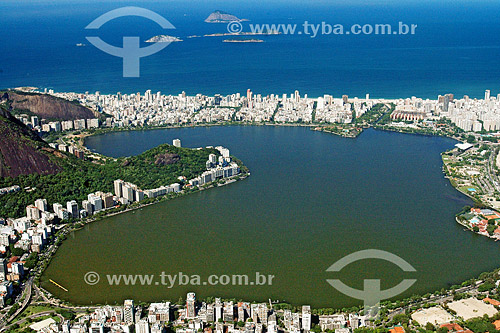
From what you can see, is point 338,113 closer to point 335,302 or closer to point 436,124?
point 436,124

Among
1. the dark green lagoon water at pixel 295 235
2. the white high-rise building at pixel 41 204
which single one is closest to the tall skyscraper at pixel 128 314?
the dark green lagoon water at pixel 295 235

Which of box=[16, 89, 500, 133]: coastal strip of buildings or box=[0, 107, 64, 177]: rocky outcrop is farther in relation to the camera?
box=[16, 89, 500, 133]: coastal strip of buildings

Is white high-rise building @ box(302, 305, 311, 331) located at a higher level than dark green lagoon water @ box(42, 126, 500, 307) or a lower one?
lower

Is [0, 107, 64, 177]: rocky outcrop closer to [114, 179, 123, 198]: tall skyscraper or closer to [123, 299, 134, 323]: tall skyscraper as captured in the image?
[114, 179, 123, 198]: tall skyscraper

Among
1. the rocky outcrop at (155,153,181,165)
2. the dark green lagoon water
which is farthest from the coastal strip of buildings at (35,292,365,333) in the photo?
the rocky outcrop at (155,153,181,165)

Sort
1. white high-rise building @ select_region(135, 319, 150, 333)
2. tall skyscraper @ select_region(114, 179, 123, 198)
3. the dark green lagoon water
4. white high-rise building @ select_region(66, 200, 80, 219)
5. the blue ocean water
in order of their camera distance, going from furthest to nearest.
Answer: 1. the blue ocean water
2. tall skyscraper @ select_region(114, 179, 123, 198)
3. white high-rise building @ select_region(66, 200, 80, 219)
4. the dark green lagoon water
5. white high-rise building @ select_region(135, 319, 150, 333)

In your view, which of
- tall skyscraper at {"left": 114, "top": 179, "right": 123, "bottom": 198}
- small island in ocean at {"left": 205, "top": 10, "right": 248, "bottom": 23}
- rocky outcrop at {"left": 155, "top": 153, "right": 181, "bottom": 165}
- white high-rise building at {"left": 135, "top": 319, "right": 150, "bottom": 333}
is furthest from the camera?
small island in ocean at {"left": 205, "top": 10, "right": 248, "bottom": 23}

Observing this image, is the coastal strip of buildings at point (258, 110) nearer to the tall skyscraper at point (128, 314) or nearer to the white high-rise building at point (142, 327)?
the tall skyscraper at point (128, 314)
